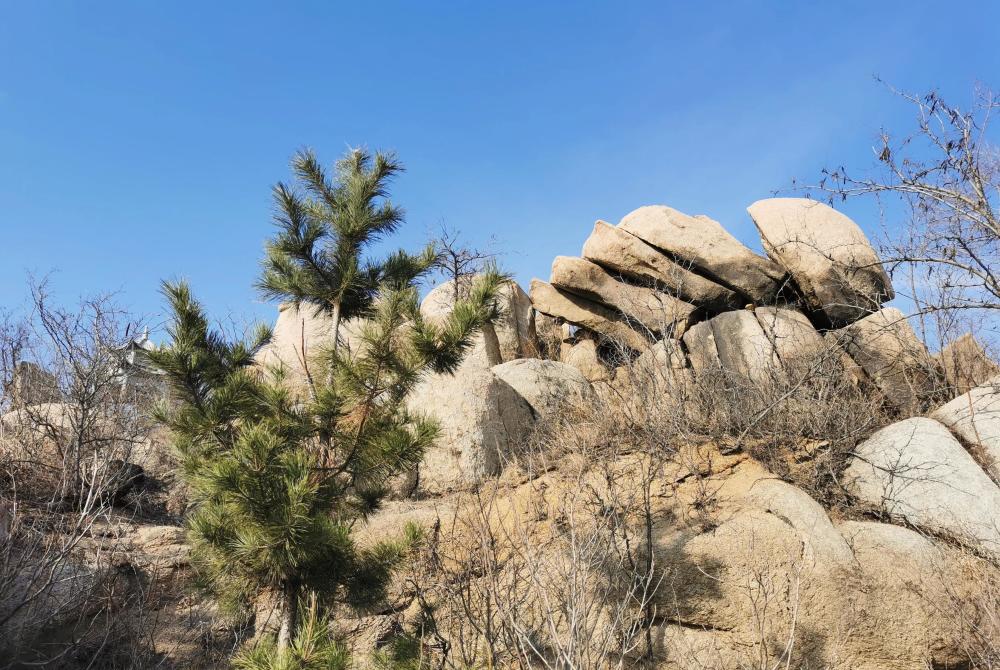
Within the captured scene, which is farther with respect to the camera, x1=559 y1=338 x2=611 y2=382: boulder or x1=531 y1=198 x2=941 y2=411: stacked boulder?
x1=559 y1=338 x2=611 y2=382: boulder

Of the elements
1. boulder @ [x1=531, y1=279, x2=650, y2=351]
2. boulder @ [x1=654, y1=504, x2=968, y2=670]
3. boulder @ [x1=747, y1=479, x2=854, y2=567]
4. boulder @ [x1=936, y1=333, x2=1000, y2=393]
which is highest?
boulder @ [x1=531, y1=279, x2=650, y2=351]

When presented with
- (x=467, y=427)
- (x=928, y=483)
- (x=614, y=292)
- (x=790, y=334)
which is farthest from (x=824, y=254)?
(x=467, y=427)

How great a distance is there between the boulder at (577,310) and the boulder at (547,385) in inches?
89.3

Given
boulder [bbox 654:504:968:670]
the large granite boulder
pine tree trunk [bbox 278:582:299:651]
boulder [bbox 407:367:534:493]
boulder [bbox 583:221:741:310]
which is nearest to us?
pine tree trunk [bbox 278:582:299:651]

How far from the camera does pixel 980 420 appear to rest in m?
8.12

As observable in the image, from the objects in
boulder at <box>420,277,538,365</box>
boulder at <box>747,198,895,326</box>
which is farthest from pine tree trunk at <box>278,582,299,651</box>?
boulder at <box>747,198,895,326</box>

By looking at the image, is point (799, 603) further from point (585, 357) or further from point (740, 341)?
point (585, 357)

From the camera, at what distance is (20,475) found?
912cm

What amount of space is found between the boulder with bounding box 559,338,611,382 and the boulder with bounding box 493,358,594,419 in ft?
5.25

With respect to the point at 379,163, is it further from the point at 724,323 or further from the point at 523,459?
the point at 724,323

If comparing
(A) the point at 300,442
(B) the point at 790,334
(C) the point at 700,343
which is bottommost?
(A) the point at 300,442

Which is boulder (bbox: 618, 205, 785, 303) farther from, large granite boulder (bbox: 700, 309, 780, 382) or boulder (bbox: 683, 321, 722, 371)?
boulder (bbox: 683, 321, 722, 371)

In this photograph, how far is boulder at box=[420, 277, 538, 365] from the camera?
13.7m

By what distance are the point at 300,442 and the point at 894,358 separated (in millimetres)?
8828
